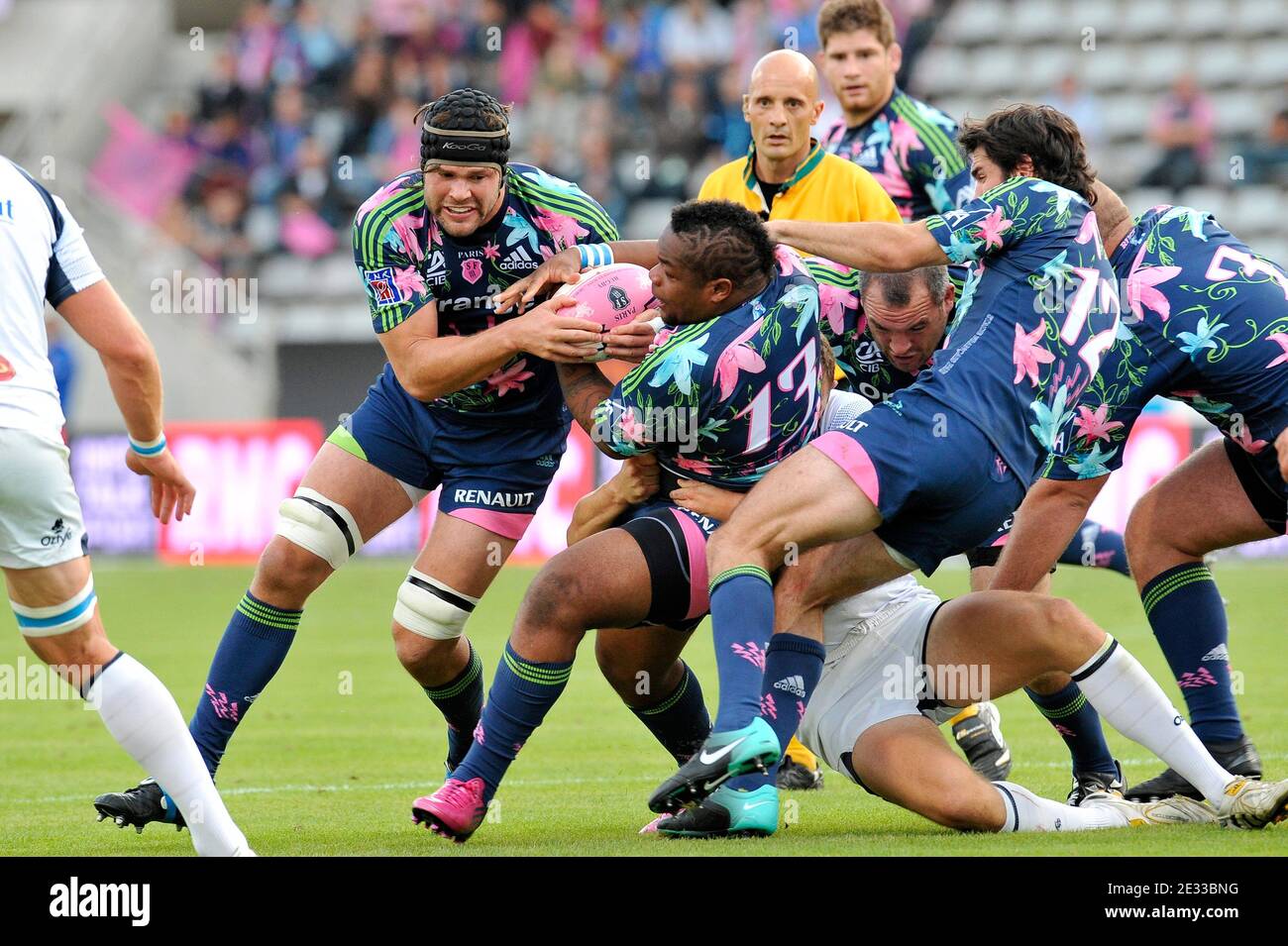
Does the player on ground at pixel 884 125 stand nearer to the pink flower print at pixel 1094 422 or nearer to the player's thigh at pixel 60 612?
the pink flower print at pixel 1094 422

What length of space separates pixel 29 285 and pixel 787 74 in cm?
336

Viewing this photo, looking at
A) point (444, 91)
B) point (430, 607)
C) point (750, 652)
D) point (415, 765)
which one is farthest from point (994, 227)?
point (444, 91)

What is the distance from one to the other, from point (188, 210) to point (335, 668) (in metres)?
11.7

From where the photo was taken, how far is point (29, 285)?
15.0 feet

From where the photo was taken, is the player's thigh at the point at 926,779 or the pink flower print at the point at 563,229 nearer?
the player's thigh at the point at 926,779

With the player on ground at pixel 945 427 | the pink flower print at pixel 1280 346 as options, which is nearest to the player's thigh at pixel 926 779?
the player on ground at pixel 945 427

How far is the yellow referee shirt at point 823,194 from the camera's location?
6.91 m

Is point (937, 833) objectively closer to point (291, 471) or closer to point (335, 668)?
point (335, 668)

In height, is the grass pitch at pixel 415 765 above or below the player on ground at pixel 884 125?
below

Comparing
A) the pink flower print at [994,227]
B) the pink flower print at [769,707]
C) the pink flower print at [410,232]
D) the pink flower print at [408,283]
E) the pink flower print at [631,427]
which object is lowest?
the pink flower print at [769,707]

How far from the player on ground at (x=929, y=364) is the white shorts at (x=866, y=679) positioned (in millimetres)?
455

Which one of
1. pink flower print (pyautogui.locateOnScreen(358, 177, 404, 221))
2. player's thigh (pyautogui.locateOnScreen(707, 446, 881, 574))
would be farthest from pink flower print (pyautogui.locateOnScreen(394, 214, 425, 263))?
player's thigh (pyautogui.locateOnScreen(707, 446, 881, 574))

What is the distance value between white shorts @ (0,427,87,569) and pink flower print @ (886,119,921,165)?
173 inches

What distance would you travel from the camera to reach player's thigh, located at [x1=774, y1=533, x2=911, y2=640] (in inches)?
205
